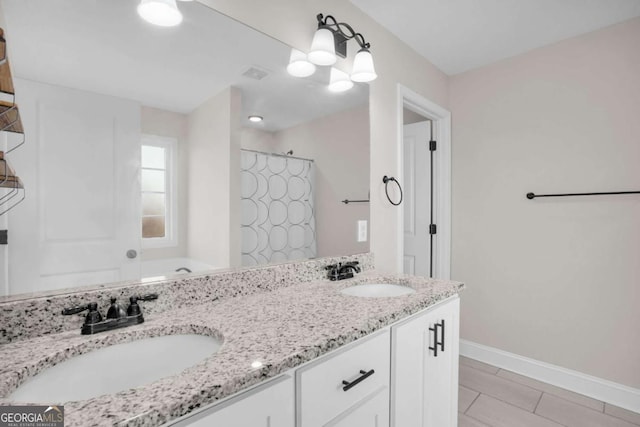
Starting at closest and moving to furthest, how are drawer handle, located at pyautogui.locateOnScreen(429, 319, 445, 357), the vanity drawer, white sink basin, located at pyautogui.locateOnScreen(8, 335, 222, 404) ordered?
white sink basin, located at pyautogui.locateOnScreen(8, 335, 222, 404) < the vanity drawer < drawer handle, located at pyautogui.locateOnScreen(429, 319, 445, 357)

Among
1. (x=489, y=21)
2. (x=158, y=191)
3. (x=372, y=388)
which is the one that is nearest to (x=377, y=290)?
(x=372, y=388)

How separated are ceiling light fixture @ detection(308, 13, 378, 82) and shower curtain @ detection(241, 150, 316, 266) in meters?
0.52

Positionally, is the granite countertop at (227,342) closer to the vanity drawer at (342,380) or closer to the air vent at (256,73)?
the vanity drawer at (342,380)

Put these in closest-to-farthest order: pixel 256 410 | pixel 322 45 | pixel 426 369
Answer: pixel 256 410
pixel 426 369
pixel 322 45

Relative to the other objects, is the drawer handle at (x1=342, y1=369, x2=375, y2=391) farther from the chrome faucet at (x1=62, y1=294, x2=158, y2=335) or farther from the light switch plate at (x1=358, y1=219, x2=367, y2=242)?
the light switch plate at (x1=358, y1=219, x2=367, y2=242)

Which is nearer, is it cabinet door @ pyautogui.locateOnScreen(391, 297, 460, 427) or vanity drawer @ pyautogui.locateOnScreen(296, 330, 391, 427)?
vanity drawer @ pyautogui.locateOnScreen(296, 330, 391, 427)

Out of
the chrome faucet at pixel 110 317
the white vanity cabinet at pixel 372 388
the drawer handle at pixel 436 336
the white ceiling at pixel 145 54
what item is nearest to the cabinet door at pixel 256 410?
the white vanity cabinet at pixel 372 388

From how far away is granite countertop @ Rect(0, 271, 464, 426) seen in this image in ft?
1.69

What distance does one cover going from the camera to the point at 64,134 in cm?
87

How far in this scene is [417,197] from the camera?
284cm

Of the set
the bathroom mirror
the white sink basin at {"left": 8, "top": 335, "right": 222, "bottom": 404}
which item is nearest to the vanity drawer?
the white sink basin at {"left": 8, "top": 335, "right": 222, "bottom": 404}

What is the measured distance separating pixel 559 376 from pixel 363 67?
8.18 feet

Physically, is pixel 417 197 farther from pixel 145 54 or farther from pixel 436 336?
pixel 145 54

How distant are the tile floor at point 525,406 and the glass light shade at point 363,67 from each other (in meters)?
2.07
